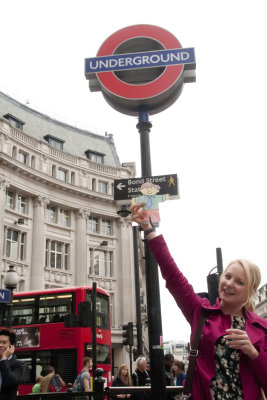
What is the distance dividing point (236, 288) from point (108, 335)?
16483mm

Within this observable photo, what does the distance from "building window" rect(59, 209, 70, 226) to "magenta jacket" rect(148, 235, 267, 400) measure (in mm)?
35045

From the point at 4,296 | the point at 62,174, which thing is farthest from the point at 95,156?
the point at 4,296

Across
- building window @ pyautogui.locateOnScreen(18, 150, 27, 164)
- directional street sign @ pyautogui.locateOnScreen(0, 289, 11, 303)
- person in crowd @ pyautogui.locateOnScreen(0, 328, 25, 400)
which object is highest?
Answer: building window @ pyautogui.locateOnScreen(18, 150, 27, 164)

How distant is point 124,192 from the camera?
15.0ft

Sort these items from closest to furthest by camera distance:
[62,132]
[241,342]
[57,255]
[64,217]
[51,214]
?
1. [241,342]
2. [57,255]
3. [51,214]
4. [64,217]
5. [62,132]

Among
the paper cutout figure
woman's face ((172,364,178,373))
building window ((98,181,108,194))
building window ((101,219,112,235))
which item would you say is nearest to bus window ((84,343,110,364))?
woman's face ((172,364,178,373))

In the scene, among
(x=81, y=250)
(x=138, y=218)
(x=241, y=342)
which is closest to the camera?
(x=241, y=342)

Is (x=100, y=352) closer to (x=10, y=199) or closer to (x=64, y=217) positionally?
(x=10, y=199)

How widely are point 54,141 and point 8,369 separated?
122 feet

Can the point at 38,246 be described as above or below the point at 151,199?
above

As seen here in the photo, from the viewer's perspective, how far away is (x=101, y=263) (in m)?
Answer: 38.0

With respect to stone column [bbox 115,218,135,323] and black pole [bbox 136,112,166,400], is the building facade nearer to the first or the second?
stone column [bbox 115,218,135,323]

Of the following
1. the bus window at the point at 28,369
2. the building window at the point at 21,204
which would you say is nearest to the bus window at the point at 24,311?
the bus window at the point at 28,369

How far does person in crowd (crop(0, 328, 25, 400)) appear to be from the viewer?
3982 millimetres
